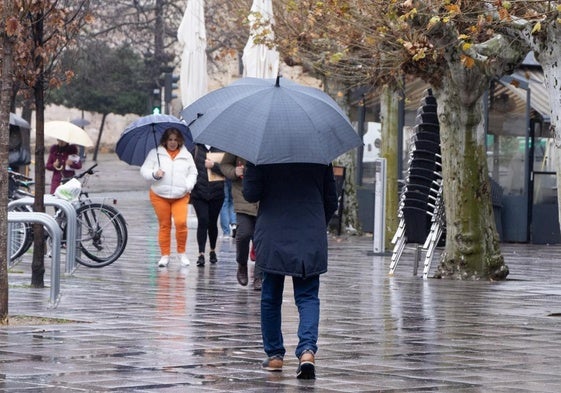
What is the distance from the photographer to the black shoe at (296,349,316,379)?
26.3ft

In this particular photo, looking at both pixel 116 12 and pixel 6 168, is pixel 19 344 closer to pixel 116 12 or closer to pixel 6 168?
pixel 6 168

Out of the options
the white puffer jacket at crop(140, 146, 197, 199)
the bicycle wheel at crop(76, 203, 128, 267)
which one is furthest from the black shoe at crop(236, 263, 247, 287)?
the bicycle wheel at crop(76, 203, 128, 267)

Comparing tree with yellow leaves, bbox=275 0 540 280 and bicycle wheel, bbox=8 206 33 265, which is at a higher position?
tree with yellow leaves, bbox=275 0 540 280

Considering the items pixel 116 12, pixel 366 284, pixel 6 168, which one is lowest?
pixel 366 284

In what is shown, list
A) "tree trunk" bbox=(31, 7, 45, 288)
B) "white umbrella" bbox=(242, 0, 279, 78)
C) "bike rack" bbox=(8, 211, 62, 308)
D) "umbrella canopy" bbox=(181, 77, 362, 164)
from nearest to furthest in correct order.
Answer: "umbrella canopy" bbox=(181, 77, 362, 164) < "bike rack" bbox=(8, 211, 62, 308) < "tree trunk" bbox=(31, 7, 45, 288) < "white umbrella" bbox=(242, 0, 279, 78)

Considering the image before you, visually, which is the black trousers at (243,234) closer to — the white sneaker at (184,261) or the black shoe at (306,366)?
the white sneaker at (184,261)

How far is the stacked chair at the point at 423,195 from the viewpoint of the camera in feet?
56.2

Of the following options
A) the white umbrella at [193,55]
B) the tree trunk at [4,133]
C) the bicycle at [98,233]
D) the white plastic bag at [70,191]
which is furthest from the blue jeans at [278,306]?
the white umbrella at [193,55]

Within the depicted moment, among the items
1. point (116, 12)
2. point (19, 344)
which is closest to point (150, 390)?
point (19, 344)

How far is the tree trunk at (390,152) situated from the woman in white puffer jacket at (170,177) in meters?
5.75

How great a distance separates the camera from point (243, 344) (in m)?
9.68

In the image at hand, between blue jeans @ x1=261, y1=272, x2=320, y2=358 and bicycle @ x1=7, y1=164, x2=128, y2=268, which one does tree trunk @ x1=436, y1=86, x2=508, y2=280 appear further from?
blue jeans @ x1=261, y1=272, x2=320, y2=358

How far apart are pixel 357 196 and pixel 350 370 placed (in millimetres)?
18644

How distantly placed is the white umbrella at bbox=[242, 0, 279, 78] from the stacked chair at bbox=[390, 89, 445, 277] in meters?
4.83
